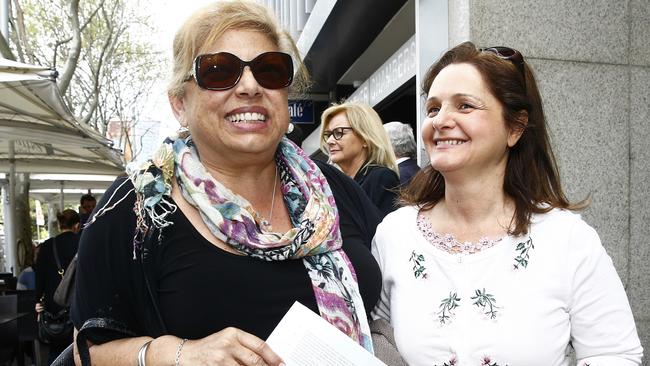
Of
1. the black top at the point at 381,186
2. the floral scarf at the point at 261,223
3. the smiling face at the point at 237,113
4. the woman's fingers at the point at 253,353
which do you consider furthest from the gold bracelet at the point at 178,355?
the black top at the point at 381,186

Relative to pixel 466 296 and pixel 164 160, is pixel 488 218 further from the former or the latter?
pixel 164 160

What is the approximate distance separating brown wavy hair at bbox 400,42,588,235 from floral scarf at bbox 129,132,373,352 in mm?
476

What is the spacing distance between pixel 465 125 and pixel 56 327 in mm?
5259

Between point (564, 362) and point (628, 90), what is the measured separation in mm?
3090

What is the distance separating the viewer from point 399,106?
10.8 m

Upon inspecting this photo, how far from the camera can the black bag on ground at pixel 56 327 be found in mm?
5961

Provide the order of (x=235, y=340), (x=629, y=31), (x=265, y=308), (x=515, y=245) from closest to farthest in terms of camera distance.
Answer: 1. (x=235, y=340)
2. (x=265, y=308)
3. (x=515, y=245)
4. (x=629, y=31)

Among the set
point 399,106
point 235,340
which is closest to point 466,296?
point 235,340

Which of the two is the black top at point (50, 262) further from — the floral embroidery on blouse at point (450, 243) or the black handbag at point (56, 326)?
the floral embroidery on blouse at point (450, 243)

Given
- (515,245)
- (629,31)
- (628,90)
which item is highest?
(629,31)

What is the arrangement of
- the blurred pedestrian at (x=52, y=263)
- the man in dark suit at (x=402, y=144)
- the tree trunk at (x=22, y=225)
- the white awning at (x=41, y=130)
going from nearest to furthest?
the man in dark suit at (x=402, y=144)
the white awning at (x=41, y=130)
the blurred pedestrian at (x=52, y=263)
the tree trunk at (x=22, y=225)

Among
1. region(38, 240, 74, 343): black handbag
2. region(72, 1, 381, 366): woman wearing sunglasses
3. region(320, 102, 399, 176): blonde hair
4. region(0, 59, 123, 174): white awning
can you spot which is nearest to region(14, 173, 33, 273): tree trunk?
region(0, 59, 123, 174): white awning

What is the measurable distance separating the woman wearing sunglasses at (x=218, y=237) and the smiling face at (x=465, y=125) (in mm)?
425

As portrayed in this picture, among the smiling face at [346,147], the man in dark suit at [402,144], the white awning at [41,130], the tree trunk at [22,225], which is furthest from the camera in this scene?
the tree trunk at [22,225]
